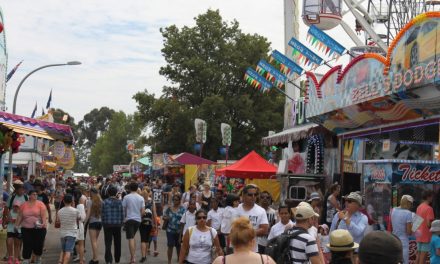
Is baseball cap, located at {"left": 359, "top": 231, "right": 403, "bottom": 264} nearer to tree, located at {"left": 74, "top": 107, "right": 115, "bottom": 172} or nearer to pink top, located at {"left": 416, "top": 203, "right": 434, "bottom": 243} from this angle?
pink top, located at {"left": 416, "top": 203, "right": 434, "bottom": 243}

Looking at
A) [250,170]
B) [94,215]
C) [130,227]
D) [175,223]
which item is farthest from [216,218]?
[250,170]

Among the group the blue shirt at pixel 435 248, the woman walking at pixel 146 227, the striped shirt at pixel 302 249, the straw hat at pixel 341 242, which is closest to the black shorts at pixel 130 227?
the woman walking at pixel 146 227

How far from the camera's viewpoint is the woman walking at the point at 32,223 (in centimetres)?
1312

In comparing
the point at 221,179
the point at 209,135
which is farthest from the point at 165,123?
the point at 221,179

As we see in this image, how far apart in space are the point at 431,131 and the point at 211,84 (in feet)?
113

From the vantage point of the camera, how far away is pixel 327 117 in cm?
2117

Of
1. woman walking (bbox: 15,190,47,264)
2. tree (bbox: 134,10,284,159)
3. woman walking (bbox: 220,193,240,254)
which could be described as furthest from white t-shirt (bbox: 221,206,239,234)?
tree (bbox: 134,10,284,159)

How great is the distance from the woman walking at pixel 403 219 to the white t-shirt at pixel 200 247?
12.5ft

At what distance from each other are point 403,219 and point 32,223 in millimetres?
6715

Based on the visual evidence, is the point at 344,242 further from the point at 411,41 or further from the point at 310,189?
the point at 310,189

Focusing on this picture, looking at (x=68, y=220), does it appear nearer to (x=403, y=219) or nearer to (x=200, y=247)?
(x=200, y=247)

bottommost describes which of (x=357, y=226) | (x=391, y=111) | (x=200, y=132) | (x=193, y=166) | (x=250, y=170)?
(x=357, y=226)

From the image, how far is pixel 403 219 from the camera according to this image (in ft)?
38.0

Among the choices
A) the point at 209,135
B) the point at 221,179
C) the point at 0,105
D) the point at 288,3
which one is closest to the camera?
the point at 0,105
